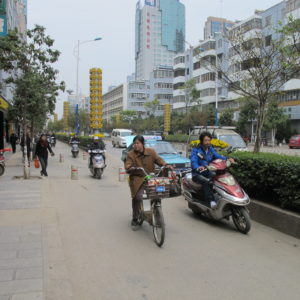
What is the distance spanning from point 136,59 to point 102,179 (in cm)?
15948

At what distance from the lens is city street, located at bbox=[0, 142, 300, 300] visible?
12.4ft

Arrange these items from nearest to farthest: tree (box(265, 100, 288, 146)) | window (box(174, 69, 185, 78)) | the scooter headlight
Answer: the scooter headlight
tree (box(265, 100, 288, 146))
window (box(174, 69, 185, 78))

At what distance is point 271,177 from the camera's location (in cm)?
643

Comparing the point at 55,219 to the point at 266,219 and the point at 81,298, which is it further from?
the point at 266,219

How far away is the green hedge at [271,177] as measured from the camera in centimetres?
587

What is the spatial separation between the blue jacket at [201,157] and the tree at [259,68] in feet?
8.47

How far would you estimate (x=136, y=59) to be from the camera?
167 meters

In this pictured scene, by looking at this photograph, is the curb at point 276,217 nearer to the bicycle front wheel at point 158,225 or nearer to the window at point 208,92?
the bicycle front wheel at point 158,225

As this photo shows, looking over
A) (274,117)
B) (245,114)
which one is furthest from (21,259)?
(245,114)

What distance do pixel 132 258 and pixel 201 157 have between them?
248cm

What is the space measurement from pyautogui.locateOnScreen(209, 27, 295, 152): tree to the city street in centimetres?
357

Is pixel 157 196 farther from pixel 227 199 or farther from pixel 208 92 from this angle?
pixel 208 92

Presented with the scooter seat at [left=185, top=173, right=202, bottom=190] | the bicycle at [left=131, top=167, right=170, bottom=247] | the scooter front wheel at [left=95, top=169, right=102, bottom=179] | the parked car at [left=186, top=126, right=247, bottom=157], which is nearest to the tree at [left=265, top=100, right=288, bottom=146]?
the parked car at [left=186, top=126, right=247, bottom=157]

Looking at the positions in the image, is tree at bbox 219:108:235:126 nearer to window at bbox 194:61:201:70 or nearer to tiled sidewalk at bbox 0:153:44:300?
window at bbox 194:61:201:70
